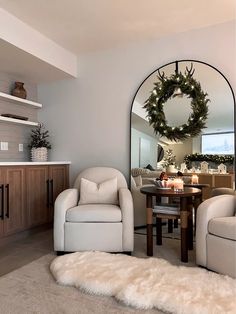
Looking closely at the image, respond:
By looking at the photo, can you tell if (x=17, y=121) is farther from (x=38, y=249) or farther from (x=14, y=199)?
(x=38, y=249)

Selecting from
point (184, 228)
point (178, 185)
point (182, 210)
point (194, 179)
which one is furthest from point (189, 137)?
point (184, 228)

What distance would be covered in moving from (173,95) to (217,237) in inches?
70.3

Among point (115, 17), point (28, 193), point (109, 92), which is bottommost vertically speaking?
point (28, 193)

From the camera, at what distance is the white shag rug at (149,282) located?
5.34 feet

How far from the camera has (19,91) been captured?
357 cm

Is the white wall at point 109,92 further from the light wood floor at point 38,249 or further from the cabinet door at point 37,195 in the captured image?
the light wood floor at point 38,249

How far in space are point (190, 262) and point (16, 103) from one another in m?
2.96

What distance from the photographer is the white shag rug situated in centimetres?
163

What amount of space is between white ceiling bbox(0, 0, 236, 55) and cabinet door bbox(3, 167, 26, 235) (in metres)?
1.64

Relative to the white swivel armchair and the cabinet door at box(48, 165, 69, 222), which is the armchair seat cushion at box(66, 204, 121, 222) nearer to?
the white swivel armchair

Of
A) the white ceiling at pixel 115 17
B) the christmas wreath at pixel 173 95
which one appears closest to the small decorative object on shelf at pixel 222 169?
the christmas wreath at pixel 173 95

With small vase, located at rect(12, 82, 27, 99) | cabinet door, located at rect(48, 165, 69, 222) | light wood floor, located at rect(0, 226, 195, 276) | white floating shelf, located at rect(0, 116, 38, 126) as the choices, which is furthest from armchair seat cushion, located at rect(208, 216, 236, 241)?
small vase, located at rect(12, 82, 27, 99)

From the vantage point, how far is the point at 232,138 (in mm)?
2939

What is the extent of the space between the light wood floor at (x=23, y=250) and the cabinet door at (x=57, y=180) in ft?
1.43
